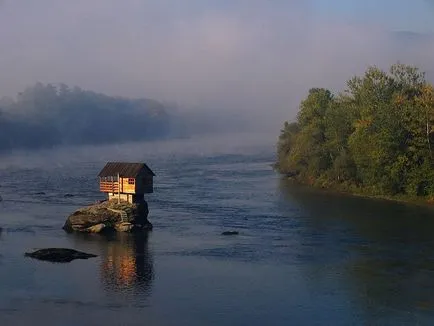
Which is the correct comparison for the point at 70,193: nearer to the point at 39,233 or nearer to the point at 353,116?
the point at 39,233

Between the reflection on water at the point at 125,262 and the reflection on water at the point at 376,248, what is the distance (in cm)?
1048

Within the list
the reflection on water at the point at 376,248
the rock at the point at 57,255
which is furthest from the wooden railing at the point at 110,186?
the reflection on water at the point at 376,248

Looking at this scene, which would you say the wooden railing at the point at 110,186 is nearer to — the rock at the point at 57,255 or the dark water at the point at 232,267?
the dark water at the point at 232,267

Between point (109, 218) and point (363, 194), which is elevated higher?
point (363, 194)

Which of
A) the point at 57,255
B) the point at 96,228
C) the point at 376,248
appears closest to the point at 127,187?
the point at 96,228

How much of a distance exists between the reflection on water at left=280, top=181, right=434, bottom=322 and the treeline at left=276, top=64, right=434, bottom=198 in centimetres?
446

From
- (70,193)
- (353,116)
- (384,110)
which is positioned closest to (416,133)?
(384,110)

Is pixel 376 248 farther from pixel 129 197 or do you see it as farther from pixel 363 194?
pixel 363 194

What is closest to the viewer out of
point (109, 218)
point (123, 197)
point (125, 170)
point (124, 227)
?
point (124, 227)

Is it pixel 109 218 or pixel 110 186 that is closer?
pixel 109 218

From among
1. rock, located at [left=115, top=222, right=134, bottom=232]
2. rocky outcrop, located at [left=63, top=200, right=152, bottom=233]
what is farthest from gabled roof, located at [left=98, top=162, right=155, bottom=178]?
rock, located at [left=115, top=222, right=134, bottom=232]

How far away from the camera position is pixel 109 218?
58688 millimetres

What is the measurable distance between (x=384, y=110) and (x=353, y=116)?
10120mm

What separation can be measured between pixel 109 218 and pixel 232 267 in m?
17.8
